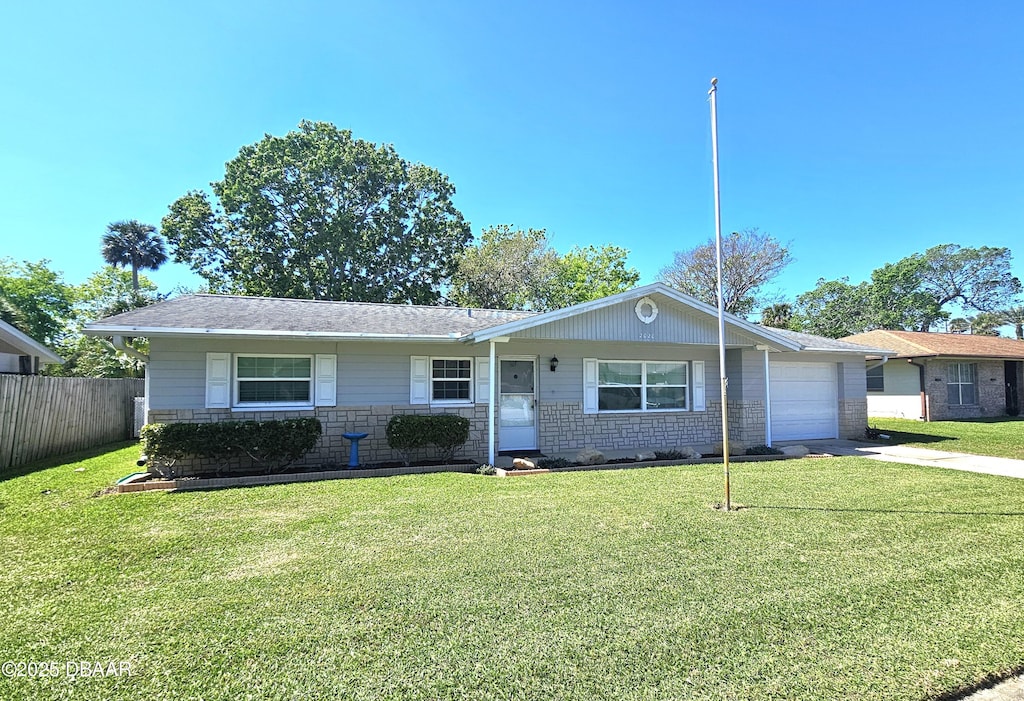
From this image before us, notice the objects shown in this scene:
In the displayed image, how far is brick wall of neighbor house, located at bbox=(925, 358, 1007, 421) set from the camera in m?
18.3

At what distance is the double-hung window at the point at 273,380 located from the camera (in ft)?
29.2

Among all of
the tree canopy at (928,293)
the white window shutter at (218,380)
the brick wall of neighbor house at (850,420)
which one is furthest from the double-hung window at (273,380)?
the tree canopy at (928,293)

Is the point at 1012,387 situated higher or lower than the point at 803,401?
higher

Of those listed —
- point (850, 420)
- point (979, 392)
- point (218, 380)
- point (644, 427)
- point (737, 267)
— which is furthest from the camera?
point (737, 267)

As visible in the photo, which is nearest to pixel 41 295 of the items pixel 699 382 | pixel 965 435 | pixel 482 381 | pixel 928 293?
pixel 482 381

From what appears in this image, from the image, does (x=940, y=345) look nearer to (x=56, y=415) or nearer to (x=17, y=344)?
(x=56, y=415)

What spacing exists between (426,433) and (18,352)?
14356 mm

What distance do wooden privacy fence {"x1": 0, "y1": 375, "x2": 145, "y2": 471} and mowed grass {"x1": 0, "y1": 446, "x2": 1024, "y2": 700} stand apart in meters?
4.05

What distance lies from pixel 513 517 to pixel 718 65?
9.86 metres

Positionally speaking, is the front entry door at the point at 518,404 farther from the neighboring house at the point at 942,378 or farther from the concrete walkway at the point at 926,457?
the neighboring house at the point at 942,378

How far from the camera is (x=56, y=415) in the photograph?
10.7 meters

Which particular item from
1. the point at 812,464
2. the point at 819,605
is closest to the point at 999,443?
the point at 812,464

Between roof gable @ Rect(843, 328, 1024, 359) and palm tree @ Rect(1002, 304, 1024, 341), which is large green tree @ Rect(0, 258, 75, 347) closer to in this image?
roof gable @ Rect(843, 328, 1024, 359)

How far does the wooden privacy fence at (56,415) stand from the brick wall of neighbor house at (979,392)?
26.3 m
